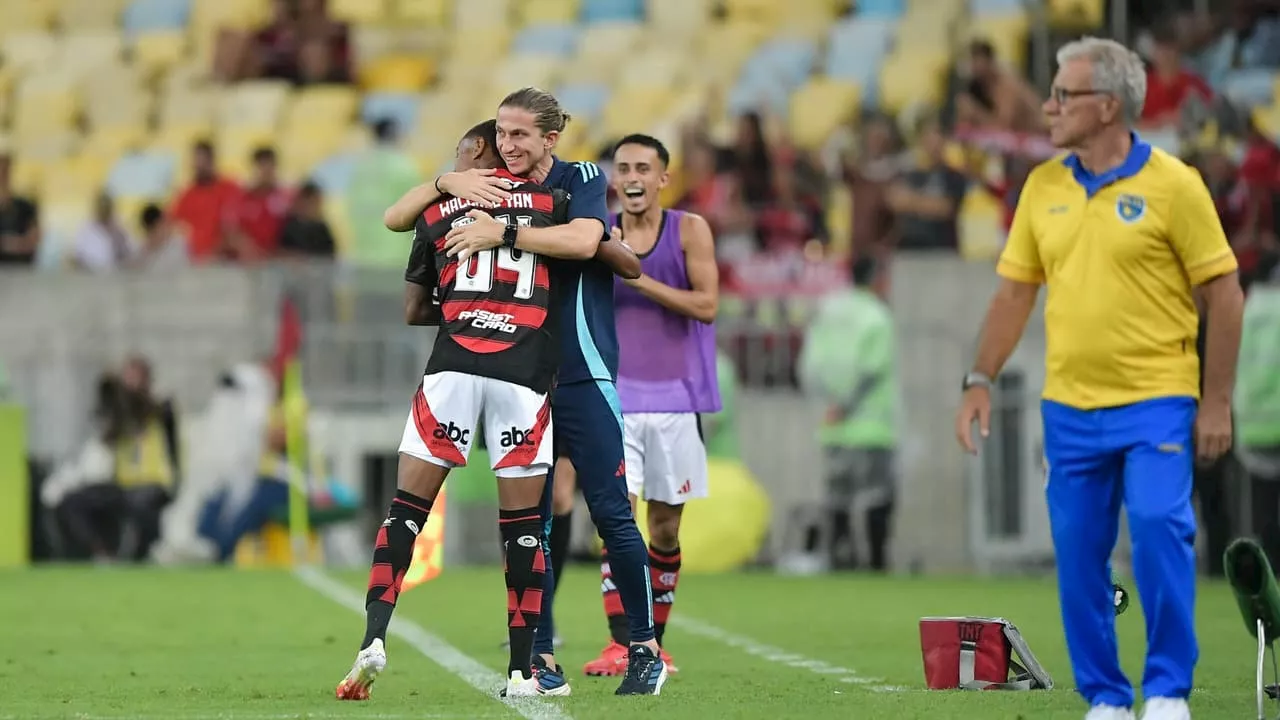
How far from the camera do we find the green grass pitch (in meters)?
7.75

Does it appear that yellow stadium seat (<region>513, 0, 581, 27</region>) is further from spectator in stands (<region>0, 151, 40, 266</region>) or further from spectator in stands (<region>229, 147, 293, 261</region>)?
spectator in stands (<region>0, 151, 40, 266</region>)

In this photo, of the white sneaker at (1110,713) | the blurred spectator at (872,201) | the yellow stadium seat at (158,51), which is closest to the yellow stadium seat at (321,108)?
the yellow stadium seat at (158,51)

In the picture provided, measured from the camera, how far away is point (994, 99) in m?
20.9

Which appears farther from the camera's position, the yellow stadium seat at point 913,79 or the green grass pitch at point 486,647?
the yellow stadium seat at point 913,79

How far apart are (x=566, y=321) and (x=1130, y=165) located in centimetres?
228

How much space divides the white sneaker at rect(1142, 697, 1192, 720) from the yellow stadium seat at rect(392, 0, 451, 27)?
80.0 feet

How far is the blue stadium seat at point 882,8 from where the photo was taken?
25969 millimetres

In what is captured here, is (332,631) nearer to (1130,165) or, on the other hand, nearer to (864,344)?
(1130,165)

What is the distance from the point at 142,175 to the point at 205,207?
13.8ft

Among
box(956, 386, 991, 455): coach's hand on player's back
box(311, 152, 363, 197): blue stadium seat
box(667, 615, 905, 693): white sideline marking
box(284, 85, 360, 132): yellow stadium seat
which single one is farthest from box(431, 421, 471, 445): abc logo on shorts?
box(284, 85, 360, 132): yellow stadium seat

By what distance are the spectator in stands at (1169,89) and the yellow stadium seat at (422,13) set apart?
12.1 meters

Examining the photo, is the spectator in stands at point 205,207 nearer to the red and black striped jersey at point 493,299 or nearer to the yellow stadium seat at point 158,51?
the yellow stadium seat at point 158,51

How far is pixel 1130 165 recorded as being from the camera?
271 inches

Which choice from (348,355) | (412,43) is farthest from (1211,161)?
(412,43)
